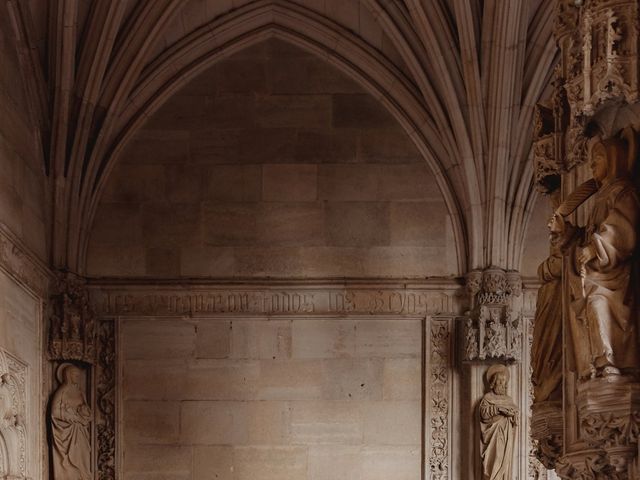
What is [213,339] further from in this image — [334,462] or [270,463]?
[334,462]

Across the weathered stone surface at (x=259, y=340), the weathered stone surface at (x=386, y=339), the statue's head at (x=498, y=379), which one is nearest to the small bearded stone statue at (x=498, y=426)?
the statue's head at (x=498, y=379)

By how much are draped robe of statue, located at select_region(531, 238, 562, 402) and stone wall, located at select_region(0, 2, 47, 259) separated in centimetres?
729

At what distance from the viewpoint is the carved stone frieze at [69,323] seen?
57.8 ft

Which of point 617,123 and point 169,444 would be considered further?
point 169,444

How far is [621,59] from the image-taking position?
28.7ft

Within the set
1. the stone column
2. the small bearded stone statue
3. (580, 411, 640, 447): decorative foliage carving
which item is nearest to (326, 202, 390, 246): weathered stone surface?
the stone column

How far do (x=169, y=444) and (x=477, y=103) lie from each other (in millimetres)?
5395

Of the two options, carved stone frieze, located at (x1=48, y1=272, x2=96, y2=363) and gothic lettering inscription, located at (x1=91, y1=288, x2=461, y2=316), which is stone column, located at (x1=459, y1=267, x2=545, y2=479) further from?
carved stone frieze, located at (x1=48, y1=272, x2=96, y2=363)

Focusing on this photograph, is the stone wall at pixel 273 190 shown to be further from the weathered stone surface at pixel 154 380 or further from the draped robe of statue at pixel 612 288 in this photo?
the draped robe of statue at pixel 612 288

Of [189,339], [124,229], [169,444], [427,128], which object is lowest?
[169,444]

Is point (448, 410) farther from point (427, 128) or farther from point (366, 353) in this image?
point (427, 128)

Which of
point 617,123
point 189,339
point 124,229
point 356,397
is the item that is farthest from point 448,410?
point 617,123

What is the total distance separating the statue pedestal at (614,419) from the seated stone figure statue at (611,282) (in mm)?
75

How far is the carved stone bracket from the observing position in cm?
1789
